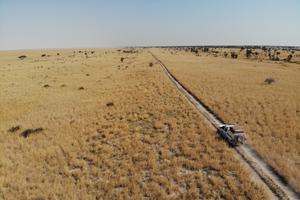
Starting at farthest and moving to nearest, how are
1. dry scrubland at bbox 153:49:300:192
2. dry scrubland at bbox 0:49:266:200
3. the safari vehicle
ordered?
1. the safari vehicle
2. dry scrubland at bbox 153:49:300:192
3. dry scrubland at bbox 0:49:266:200

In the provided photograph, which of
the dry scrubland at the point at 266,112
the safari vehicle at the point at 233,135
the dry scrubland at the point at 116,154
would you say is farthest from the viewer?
the safari vehicle at the point at 233,135

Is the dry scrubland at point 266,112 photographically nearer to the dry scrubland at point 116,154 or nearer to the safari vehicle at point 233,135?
the safari vehicle at point 233,135

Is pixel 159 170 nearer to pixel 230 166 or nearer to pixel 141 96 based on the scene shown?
pixel 230 166

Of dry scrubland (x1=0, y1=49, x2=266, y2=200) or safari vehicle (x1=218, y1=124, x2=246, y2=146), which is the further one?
safari vehicle (x1=218, y1=124, x2=246, y2=146)

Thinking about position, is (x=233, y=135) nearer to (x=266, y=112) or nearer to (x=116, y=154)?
(x=116, y=154)

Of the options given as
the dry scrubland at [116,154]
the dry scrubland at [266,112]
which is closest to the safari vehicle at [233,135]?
→ the dry scrubland at [116,154]

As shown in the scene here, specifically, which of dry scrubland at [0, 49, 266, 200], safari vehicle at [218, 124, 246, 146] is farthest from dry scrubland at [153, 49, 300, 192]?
dry scrubland at [0, 49, 266, 200]

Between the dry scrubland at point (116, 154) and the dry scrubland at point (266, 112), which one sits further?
the dry scrubland at point (266, 112)

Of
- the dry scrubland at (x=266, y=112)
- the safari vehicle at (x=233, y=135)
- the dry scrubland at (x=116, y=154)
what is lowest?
the dry scrubland at (x=116, y=154)

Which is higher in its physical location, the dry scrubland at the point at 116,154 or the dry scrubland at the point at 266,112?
the dry scrubland at the point at 266,112

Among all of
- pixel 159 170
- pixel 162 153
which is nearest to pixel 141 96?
pixel 162 153

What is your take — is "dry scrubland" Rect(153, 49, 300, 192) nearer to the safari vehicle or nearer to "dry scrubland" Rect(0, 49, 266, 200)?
the safari vehicle
